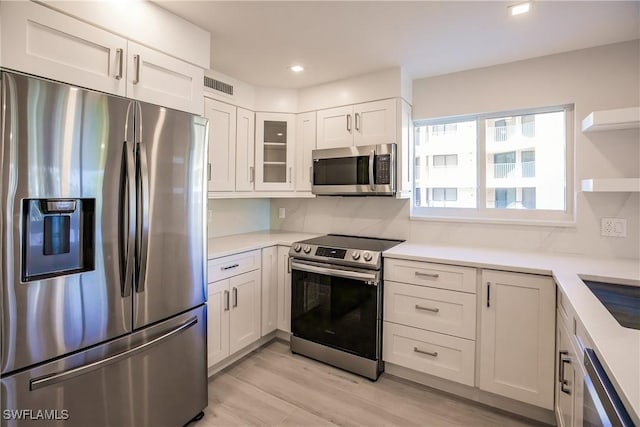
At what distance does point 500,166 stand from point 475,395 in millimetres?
1733

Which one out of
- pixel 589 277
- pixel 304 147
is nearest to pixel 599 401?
pixel 589 277

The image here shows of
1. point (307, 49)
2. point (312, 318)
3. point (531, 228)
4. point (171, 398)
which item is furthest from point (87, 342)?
point (531, 228)

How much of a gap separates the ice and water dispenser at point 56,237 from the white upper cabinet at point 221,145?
4.05 feet

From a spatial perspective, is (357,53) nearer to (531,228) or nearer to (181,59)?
(181,59)

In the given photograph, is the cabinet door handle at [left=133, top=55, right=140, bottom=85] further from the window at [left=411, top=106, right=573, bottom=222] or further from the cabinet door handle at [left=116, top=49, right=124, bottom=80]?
the window at [left=411, top=106, right=573, bottom=222]

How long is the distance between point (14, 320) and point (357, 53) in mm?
2408

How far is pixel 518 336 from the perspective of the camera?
191 cm

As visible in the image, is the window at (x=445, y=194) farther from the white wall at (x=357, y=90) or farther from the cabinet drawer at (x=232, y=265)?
the cabinet drawer at (x=232, y=265)

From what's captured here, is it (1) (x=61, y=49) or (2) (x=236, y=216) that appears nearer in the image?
(1) (x=61, y=49)

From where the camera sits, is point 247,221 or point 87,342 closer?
point 87,342

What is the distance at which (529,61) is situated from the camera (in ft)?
7.89

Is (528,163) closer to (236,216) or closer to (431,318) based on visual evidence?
(431,318)

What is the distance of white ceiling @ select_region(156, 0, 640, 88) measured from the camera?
1777 mm
